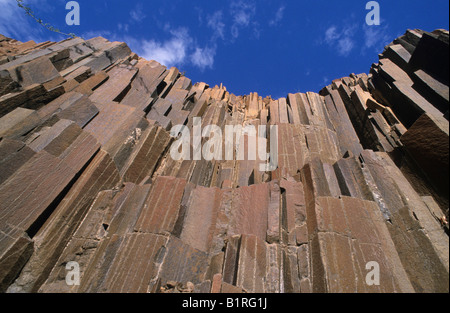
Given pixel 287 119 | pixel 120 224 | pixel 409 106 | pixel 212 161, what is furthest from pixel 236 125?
pixel 120 224

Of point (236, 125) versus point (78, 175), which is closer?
point (78, 175)

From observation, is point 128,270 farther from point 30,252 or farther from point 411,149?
point 411,149

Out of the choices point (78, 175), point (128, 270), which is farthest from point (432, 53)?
point (78, 175)

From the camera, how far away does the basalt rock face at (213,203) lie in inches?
147

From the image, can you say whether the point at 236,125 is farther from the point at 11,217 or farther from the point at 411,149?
the point at 11,217

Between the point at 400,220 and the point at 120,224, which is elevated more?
the point at 400,220

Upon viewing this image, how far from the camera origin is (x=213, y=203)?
5.37 m

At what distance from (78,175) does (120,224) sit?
60.6 inches

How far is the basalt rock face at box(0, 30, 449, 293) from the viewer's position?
3734 millimetres

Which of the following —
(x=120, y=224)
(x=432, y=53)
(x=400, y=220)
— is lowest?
(x=120, y=224)

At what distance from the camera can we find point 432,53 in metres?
5.79

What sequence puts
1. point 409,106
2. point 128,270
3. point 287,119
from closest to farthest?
point 128,270 → point 409,106 → point 287,119

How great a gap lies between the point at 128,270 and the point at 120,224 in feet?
4.33

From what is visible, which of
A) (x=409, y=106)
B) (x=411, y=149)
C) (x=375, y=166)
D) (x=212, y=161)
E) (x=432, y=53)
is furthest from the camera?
(x=212, y=161)
